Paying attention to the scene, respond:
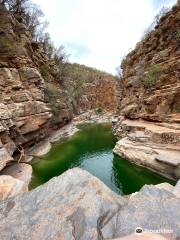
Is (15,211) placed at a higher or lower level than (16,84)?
lower

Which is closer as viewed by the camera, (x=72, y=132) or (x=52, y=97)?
(x=52, y=97)

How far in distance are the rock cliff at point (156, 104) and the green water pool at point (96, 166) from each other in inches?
42.0

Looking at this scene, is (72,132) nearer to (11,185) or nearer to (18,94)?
(18,94)

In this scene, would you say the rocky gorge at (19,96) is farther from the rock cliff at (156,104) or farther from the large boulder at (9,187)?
the rock cliff at (156,104)

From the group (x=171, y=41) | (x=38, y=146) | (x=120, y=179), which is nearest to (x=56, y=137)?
(x=38, y=146)

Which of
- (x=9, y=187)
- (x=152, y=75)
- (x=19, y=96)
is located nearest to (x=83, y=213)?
(x=9, y=187)

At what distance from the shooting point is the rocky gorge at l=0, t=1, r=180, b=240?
20.5 ft

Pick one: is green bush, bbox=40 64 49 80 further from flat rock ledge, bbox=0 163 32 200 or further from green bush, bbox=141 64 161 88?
flat rock ledge, bbox=0 163 32 200

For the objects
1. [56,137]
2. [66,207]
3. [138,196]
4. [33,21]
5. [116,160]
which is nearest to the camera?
[66,207]

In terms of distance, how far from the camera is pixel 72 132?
38.3 m

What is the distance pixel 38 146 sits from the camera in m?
26.8

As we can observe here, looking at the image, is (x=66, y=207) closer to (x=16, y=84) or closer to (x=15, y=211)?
(x=15, y=211)

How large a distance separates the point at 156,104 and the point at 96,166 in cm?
979

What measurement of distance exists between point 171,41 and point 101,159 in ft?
54.1
